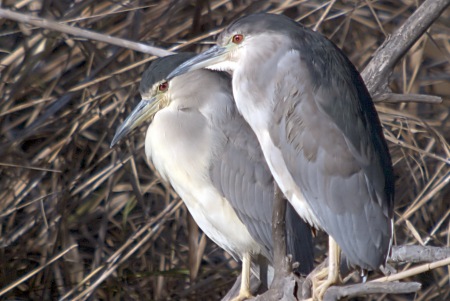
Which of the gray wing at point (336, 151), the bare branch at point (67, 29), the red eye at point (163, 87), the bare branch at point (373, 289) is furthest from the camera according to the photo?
the red eye at point (163, 87)

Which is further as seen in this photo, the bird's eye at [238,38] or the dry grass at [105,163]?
the dry grass at [105,163]

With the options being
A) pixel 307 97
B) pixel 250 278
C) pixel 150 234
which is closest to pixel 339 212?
pixel 307 97

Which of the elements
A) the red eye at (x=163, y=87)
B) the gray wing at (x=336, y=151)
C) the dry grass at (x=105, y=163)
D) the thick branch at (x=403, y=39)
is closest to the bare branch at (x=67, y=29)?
the red eye at (x=163, y=87)

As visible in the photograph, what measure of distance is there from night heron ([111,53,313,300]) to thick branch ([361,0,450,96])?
2.20 ft

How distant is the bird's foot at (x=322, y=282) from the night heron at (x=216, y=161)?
369 millimetres

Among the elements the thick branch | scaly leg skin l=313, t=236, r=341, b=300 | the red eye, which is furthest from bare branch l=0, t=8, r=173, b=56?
scaly leg skin l=313, t=236, r=341, b=300

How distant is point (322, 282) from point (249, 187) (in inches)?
24.2

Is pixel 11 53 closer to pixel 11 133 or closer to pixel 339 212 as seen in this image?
pixel 11 133

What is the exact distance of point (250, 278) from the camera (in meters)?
3.48

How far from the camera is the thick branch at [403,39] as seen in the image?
2654mm

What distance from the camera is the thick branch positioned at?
2654 mm

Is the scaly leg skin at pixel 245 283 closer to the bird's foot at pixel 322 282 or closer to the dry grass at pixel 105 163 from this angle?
the bird's foot at pixel 322 282

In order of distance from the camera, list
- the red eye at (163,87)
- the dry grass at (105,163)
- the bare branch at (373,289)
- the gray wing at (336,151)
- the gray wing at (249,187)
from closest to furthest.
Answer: the bare branch at (373,289), the gray wing at (336,151), the gray wing at (249,187), the red eye at (163,87), the dry grass at (105,163)

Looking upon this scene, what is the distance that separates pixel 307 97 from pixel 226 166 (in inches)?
27.8
